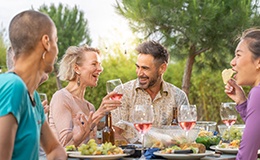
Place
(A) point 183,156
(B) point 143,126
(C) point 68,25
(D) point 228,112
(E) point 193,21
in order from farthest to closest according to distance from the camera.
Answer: (C) point 68,25
(E) point 193,21
(D) point 228,112
(B) point 143,126
(A) point 183,156

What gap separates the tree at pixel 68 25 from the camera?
46.2 feet

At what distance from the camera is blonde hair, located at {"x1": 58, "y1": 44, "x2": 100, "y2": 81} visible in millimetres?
4348

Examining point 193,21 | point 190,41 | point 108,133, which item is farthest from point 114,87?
point 190,41

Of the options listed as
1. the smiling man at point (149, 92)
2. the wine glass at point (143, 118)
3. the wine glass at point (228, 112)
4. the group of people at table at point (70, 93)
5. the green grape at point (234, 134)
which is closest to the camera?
the group of people at table at point (70, 93)

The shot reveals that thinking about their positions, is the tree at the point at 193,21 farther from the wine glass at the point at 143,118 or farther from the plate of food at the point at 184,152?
the plate of food at the point at 184,152

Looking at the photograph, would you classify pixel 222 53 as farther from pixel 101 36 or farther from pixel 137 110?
pixel 137 110

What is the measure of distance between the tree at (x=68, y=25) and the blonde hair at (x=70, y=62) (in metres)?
9.58

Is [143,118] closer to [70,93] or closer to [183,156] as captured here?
[183,156]

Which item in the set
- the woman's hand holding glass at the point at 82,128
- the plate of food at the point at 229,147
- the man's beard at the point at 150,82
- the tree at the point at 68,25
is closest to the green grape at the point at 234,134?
the plate of food at the point at 229,147

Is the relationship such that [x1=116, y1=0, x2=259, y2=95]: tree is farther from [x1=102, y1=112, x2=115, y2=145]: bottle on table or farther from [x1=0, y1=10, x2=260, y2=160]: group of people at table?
[x1=102, y1=112, x2=115, y2=145]: bottle on table

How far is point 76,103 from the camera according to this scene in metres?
4.21

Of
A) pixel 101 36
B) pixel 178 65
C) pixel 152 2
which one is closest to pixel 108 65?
pixel 101 36

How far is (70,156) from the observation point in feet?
9.96

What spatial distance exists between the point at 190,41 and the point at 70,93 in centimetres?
674
